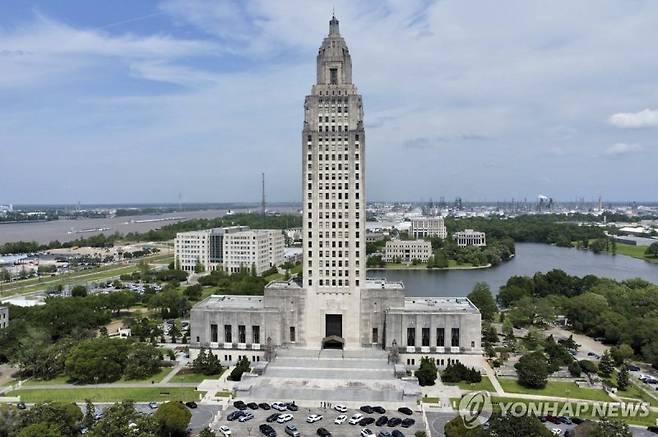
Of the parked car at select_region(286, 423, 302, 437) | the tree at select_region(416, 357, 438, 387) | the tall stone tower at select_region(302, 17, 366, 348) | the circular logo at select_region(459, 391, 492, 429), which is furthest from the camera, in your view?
the tall stone tower at select_region(302, 17, 366, 348)

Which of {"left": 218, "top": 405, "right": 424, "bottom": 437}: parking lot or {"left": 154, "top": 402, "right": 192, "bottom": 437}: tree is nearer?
{"left": 154, "top": 402, "right": 192, "bottom": 437}: tree

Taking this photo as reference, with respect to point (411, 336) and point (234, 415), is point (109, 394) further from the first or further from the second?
point (411, 336)

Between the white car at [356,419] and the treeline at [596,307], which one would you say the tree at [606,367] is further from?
the white car at [356,419]

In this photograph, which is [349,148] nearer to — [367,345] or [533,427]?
[367,345]

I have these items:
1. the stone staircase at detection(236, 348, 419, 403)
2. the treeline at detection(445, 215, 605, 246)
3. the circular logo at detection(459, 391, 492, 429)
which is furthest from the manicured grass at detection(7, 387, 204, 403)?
the treeline at detection(445, 215, 605, 246)

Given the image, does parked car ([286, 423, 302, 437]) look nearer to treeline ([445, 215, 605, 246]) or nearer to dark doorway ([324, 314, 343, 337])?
dark doorway ([324, 314, 343, 337])

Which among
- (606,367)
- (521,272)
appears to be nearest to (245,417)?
(606,367)
